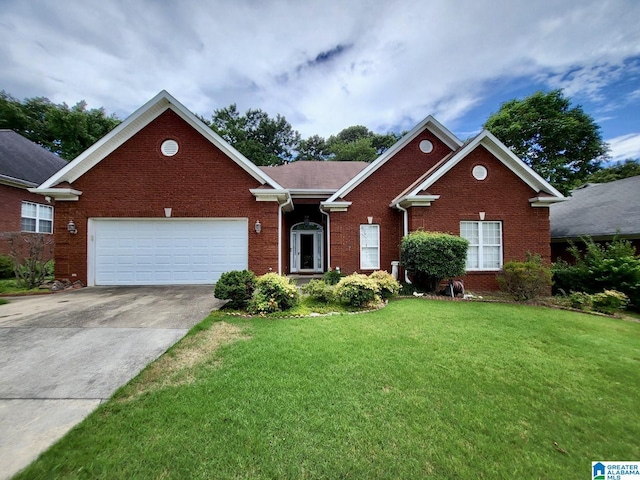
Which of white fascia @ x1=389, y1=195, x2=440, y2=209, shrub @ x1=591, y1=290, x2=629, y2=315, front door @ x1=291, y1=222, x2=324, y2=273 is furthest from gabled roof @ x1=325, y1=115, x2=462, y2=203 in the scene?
shrub @ x1=591, y1=290, x2=629, y2=315

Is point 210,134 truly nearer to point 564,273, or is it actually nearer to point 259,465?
point 259,465

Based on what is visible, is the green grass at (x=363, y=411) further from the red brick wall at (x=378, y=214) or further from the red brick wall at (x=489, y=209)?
the red brick wall at (x=378, y=214)

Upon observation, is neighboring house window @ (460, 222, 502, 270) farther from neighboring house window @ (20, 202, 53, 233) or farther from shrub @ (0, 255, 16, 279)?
neighboring house window @ (20, 202, 53, 233)

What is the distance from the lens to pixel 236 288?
6535mm

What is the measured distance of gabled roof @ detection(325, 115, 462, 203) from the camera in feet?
37.7

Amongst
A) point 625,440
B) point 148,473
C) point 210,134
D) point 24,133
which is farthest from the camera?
point 24,133

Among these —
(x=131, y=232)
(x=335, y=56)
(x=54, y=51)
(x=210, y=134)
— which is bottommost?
(x=131, y=232)

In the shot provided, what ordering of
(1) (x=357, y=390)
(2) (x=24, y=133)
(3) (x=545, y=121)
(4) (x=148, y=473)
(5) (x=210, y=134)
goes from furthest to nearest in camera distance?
(2) (x=24, y=133) < (3) (x=545, y=121) < (5) (x=210, y=134) < (1) (x=357, y=390) < (4) (x=148, y=473)

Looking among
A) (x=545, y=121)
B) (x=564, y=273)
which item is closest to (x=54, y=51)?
(x=564, y=273)

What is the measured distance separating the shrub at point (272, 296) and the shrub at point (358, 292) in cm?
132

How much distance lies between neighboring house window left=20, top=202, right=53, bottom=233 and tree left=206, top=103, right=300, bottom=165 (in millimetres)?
16916

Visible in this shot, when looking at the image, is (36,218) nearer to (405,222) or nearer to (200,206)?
(200,206)

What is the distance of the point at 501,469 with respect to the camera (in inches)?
86.4

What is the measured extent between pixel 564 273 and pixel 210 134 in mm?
14185
